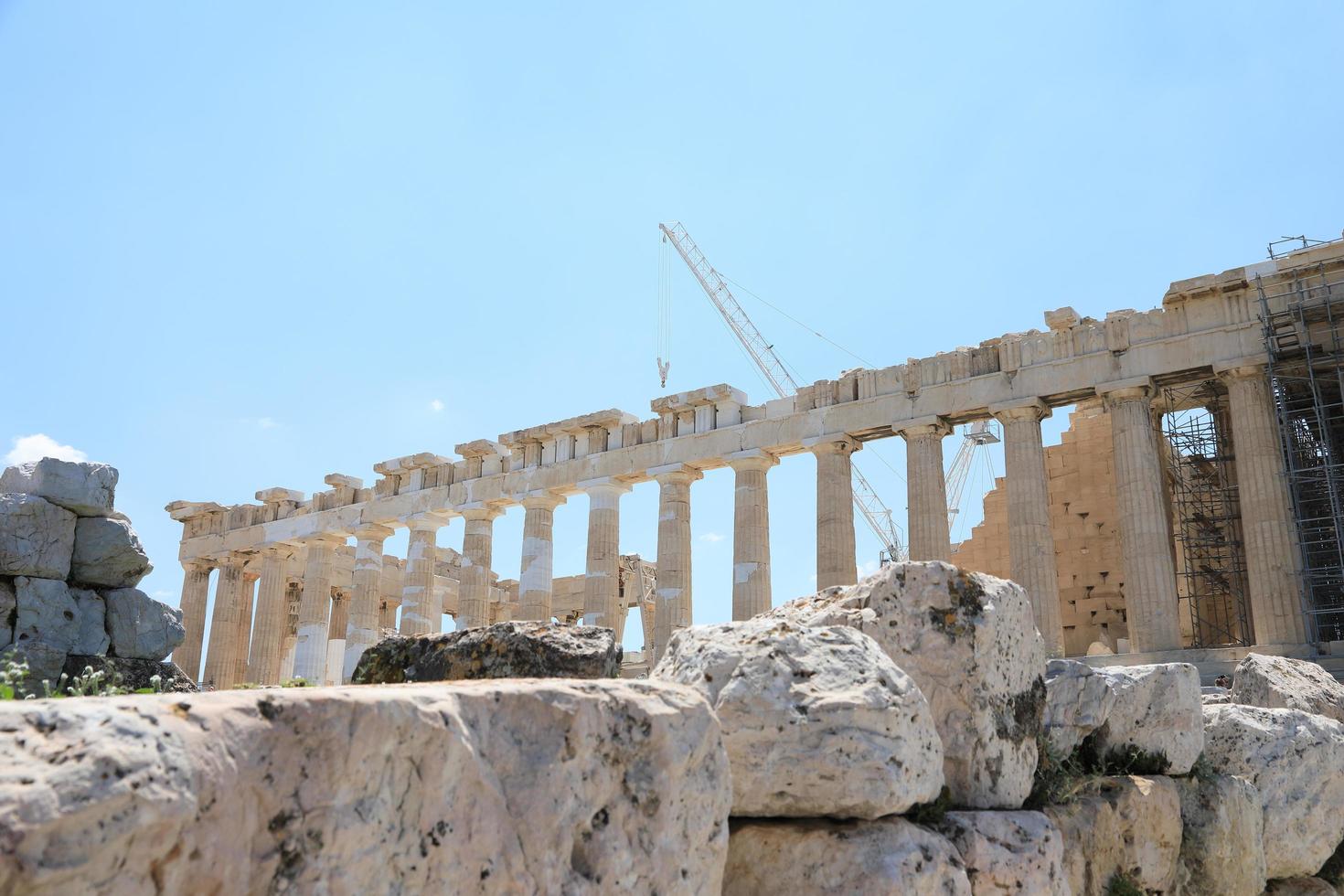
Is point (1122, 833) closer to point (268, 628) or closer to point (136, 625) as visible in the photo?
point (136, 625)

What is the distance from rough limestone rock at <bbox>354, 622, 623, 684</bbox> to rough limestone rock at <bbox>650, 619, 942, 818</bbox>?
1.53m

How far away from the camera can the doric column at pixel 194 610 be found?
127 feet

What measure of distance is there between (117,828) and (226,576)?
40041 mm

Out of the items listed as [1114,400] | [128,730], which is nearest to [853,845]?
[128,730]

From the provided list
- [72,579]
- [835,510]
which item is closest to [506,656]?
[72,579]

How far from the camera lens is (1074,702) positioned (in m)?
6.38

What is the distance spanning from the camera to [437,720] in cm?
288

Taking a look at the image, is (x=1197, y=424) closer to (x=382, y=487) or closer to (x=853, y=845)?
(x=382, y=487)

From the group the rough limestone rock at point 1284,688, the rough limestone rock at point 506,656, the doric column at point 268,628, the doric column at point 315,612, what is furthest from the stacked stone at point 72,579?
the doric column at point 268,628

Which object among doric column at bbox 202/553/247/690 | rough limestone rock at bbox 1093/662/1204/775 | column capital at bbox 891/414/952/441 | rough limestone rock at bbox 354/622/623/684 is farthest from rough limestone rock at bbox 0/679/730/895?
doric column at bbox 202/553/247/690

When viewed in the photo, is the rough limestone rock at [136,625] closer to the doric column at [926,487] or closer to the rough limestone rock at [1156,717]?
the rough limestone rock at [1156,717]

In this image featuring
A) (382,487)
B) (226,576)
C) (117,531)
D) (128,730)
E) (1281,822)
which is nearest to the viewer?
(128,730)

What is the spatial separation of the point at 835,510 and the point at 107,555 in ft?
57.2

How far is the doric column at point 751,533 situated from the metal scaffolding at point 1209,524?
32.0 feet
